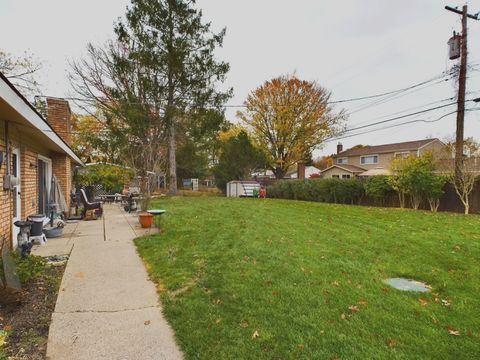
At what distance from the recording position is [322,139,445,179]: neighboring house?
29.0 metres

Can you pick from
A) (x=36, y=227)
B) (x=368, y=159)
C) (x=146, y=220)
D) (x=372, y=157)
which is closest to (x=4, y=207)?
(x=36, y=227)

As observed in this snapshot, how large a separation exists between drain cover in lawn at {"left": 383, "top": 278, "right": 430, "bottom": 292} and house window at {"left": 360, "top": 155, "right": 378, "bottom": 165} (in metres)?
31.6

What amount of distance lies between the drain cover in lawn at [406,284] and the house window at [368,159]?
3160 centimetres

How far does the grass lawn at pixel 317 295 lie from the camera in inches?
93.9

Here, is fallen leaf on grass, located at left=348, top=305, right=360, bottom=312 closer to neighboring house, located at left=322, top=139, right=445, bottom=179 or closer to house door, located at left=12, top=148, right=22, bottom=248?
house door, located at left=12, top=148, right=22, bottom=248

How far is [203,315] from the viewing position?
2.93m

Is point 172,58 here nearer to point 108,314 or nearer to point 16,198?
point 16,198

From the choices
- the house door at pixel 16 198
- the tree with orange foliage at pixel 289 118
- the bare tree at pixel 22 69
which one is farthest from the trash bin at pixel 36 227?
the tree with orange foliage at pixel 289 118

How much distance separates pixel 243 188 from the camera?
24.8m

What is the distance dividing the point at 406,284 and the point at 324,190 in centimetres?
1395

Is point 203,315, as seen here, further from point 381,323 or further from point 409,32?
point 409,32

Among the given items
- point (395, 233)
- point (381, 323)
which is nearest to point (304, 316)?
point (381, 323)

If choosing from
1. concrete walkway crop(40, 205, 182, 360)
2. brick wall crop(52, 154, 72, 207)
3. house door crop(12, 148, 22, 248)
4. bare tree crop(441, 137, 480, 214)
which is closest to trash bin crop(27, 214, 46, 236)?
house door crop(12, 148, 22, 248)

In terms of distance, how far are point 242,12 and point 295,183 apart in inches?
454
